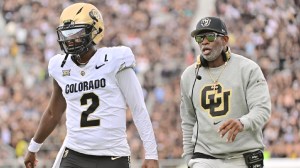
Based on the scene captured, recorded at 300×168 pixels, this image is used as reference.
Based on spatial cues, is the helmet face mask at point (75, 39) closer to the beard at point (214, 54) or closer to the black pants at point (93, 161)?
the black pants at point (93, 161)

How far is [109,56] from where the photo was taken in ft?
23.0

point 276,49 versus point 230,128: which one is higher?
point 230,128

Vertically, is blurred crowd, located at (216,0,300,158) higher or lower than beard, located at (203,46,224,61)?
lower

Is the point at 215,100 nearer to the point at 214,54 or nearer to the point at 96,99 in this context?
the point at 214,54

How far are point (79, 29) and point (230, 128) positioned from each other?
143 cm

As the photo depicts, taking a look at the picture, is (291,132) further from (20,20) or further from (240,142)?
(240,142)

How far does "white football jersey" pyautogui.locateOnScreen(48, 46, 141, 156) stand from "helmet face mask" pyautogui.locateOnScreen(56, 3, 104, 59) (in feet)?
0.47

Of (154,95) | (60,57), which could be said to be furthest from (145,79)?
(60,57)

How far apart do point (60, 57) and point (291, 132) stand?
36.9 feet

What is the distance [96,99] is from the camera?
6988 millimetres

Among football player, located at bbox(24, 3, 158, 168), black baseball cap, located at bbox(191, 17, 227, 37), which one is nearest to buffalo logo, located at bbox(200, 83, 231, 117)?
black baseball cap, located at bbox(191, 17, 227, 37)

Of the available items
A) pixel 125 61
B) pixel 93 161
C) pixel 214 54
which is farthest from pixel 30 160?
pixel 214 54

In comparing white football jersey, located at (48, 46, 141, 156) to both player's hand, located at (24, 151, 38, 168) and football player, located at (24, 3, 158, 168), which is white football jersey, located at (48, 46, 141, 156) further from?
player's hand, located at (24, 151, 38, 168)

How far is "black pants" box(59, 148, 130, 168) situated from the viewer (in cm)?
694
